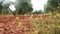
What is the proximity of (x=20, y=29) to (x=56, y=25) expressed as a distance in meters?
0.79

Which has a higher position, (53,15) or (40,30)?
(53,15)

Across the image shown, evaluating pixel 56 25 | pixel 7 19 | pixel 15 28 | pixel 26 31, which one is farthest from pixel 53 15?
pixel 7 19

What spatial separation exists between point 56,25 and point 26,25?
2.64ft

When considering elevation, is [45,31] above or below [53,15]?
below

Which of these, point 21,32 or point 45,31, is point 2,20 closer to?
point 21,32

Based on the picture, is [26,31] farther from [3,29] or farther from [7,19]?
[7,19]

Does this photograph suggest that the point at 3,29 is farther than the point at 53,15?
Yes

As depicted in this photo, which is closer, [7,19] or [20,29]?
[20,29]

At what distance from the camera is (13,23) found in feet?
13.8

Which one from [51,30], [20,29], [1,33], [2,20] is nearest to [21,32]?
[20,29]

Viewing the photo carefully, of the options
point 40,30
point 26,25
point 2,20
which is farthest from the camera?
point 2,20

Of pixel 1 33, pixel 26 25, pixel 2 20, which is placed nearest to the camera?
pixel 1 33

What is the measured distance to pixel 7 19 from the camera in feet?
15.1

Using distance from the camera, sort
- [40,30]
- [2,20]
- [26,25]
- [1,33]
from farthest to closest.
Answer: [2,20] < [26,25] < [1,33] < [40,30]
